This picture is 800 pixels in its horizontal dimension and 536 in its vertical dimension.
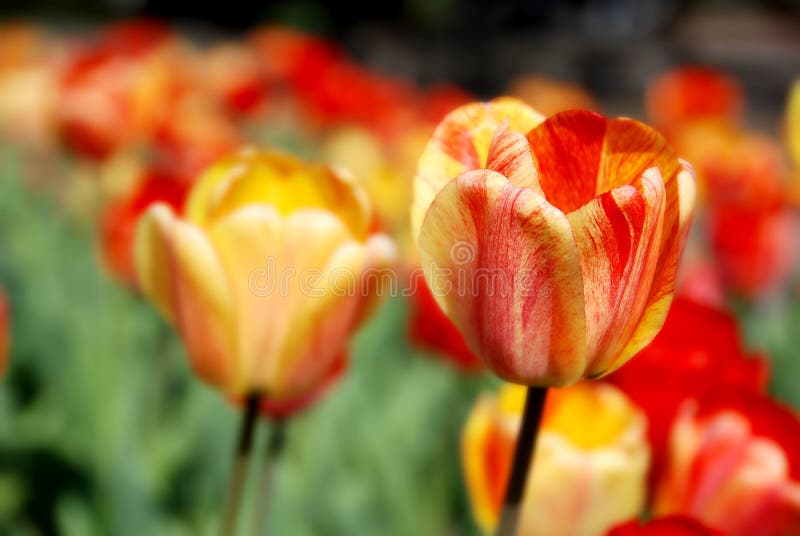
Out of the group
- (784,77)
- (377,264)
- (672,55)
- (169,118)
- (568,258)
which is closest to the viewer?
(568,258)

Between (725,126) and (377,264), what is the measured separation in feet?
5.90

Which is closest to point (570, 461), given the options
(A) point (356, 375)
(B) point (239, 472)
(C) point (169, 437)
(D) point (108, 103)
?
(B) point (239, 472)

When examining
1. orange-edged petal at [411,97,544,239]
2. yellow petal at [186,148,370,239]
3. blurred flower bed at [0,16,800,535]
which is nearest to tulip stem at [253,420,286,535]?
blurred flower bed at [0,16,800,535]

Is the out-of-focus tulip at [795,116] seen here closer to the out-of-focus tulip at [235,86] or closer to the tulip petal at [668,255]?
the tulip petal at [668,255]

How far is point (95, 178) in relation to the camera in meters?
1.74

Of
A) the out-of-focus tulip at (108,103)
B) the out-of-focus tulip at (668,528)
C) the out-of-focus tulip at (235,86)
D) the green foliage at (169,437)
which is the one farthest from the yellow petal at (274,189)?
A: the out-of-focus tulip at (235,86)

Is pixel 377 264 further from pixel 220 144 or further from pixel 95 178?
pixel 95 178

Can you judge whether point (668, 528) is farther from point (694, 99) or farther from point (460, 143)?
point (694, 99)

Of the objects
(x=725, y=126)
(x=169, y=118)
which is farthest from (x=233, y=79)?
(x=725, y=126)

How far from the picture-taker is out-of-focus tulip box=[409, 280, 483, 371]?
1.08 metres

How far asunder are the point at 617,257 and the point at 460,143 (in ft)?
0.28

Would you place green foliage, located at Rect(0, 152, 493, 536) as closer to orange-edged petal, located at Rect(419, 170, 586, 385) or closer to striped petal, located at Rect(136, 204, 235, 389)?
striped petal, located at Rect(136, 204, 235, 389)

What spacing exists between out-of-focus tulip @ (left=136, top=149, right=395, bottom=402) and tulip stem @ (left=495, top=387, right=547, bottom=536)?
0.14 m

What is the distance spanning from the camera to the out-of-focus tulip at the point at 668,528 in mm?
376
